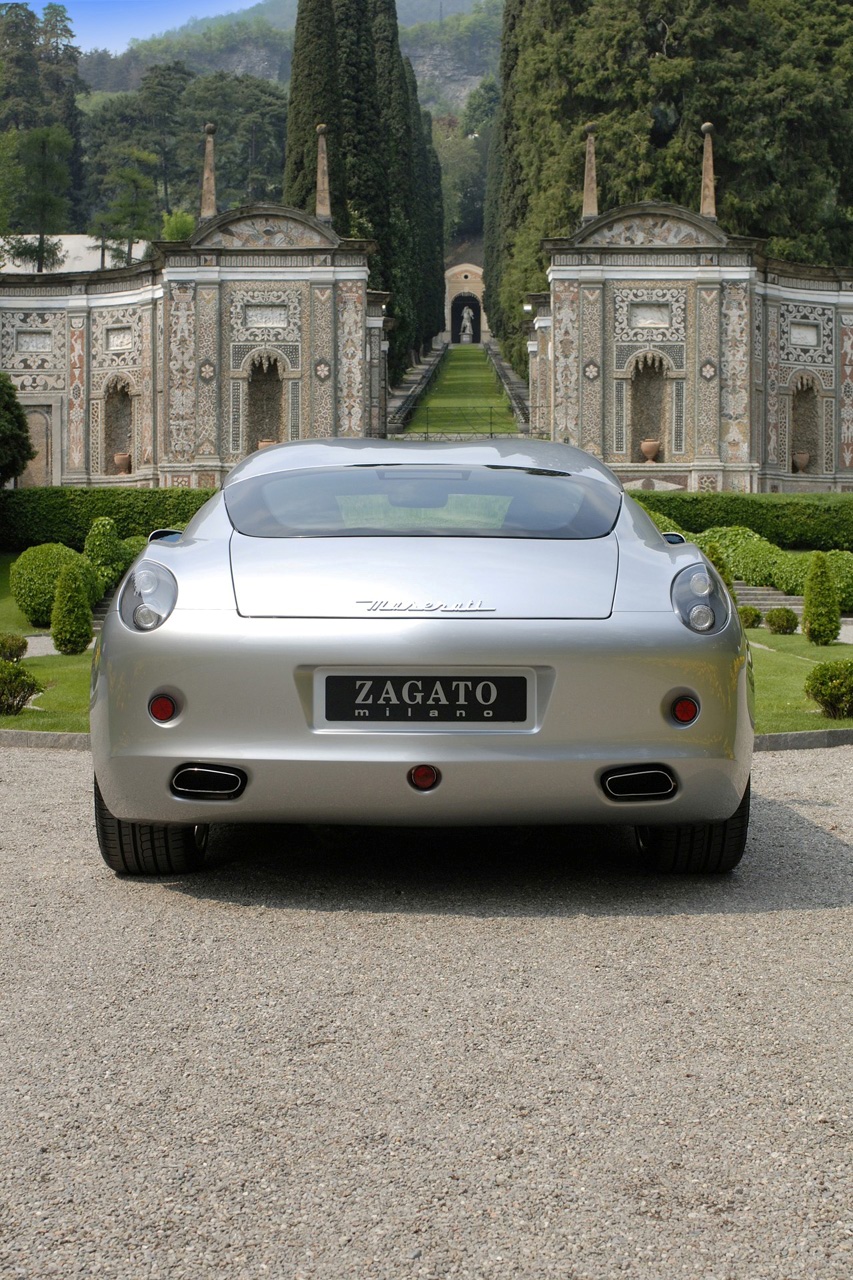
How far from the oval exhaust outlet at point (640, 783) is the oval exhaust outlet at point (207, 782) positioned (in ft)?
3.41

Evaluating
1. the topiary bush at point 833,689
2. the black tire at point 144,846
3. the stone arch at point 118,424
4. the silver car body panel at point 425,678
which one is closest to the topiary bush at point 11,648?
the topiary bush at point 833,689

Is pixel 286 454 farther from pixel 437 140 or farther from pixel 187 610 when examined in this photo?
pixel 437 140

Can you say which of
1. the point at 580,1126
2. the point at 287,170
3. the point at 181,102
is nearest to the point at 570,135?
the point at 287,170

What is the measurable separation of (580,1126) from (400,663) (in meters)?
1.74

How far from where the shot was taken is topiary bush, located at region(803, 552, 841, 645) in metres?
16.9

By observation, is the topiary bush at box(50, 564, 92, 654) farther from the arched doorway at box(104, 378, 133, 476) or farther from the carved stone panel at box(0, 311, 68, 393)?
the carved stone panel at box(0, 311, 68, 393)

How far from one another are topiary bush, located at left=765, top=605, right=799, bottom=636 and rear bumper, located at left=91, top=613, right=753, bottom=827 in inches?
618

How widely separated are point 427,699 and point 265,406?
116ft

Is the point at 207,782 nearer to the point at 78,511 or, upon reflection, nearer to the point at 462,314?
the point at 78,511

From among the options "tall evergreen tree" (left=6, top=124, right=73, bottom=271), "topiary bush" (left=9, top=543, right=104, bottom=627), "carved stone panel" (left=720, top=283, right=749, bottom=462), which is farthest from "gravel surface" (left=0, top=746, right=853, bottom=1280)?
"tall evergreen tree" (left=6, top=124, right=73, bottom=271)

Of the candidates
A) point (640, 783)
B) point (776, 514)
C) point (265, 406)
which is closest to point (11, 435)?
point (265, 406)

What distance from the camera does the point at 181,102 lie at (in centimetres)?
9794

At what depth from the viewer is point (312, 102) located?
143 ft

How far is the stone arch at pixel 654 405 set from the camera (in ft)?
122
